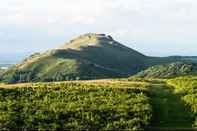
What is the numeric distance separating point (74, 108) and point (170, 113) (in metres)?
11.0

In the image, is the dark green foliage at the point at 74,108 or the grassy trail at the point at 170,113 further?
the grassy trail at the point at 170,113

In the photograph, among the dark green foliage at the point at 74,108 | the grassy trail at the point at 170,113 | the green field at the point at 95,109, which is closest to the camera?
the dark green foliage at the point at 74,108

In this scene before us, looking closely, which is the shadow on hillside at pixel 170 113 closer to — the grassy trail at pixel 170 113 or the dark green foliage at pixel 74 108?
the grassy trail at pixel 170 113

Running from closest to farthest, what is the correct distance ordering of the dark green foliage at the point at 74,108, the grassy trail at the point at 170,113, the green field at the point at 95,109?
1. the dark green foliage at the point at 74,108
2. the green field at the point at 95,109
3. the grassy trail at the point at 170,113

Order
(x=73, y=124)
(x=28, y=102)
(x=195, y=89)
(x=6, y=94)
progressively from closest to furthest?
(x=73, y=124)
(x=28, y=102)
(x=6, y=94)
(x=195, y=89)

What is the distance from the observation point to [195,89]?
85.3 meters

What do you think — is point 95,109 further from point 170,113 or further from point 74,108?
point 170,113

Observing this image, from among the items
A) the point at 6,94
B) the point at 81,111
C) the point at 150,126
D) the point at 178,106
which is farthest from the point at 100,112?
the point at 6,94

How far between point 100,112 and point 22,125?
934 centimetres

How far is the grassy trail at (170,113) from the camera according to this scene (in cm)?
5737

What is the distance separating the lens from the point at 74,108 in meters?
63.5

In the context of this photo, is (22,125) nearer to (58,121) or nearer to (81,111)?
(58,121)

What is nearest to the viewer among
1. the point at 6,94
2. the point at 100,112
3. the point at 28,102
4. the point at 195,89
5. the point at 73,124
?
the point at 73,124

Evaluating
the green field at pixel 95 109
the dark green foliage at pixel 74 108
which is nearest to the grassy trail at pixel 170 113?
the green field at pixel 95 109
